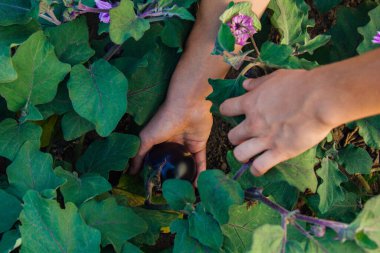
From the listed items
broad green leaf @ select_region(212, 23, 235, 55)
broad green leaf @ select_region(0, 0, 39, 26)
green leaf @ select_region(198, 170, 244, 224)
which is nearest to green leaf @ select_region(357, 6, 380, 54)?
broad green leaf @ select_region(212, 23, 235, 55)

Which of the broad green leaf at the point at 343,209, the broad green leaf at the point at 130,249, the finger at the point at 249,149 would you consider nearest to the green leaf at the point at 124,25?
the finger at the point at 249,149

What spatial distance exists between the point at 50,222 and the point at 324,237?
1.62ft

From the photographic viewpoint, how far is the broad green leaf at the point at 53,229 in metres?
0.98

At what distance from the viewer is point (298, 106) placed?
88 centimetres

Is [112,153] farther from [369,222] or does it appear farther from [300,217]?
[369,222]

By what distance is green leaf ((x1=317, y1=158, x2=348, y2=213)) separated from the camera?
115 cm

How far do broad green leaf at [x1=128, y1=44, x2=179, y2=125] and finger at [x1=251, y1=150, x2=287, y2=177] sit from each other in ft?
1.22

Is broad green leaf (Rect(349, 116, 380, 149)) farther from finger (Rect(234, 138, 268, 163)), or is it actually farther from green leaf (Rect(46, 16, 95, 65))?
green leaf (Rect(46, 16, 95, 65))

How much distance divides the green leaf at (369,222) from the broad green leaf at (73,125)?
0.61 metres

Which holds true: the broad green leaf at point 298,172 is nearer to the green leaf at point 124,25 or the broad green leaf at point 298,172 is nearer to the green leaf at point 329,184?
the green leaf at point 329,184

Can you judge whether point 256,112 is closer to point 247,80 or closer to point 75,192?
point 247,80

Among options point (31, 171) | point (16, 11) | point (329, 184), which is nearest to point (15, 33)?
point (16, 11)

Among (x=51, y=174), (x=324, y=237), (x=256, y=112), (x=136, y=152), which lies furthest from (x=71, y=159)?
(x=324, y=237)

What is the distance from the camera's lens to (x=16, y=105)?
1.11 meters
